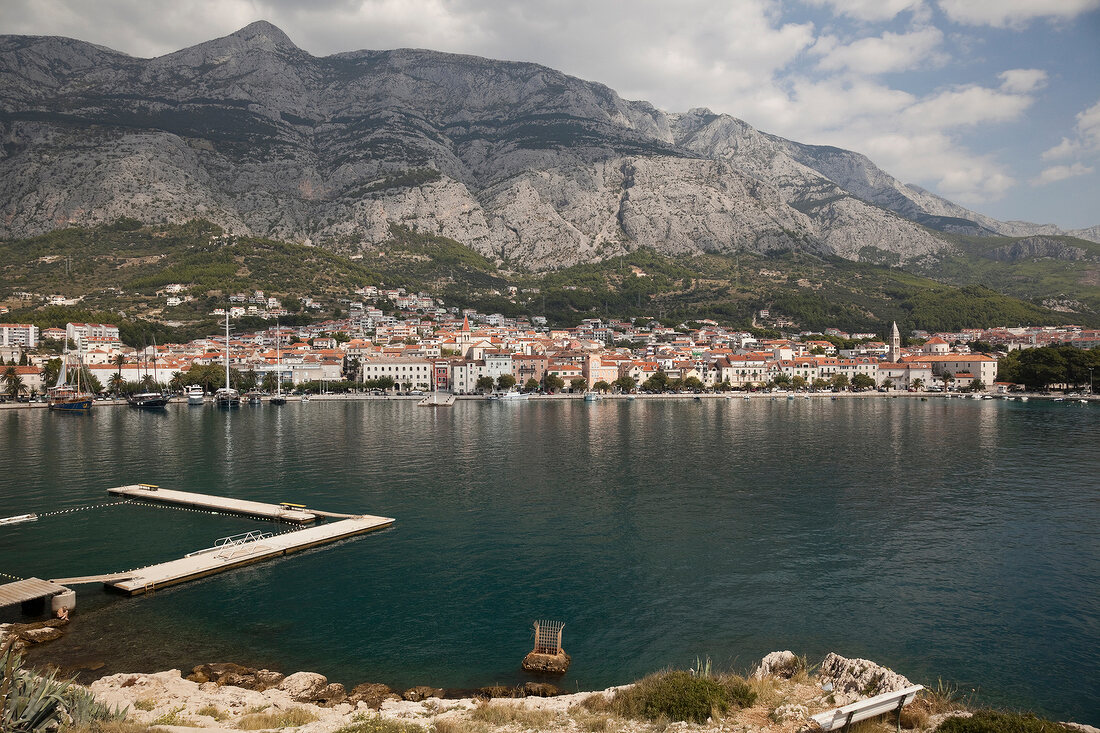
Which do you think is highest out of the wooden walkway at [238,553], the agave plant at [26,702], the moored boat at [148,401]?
the moored boat at [148,401]

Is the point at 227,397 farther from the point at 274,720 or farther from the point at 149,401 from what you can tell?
the point at 274,720

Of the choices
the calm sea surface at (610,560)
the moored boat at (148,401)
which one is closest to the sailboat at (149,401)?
the moored boat at (148,401)

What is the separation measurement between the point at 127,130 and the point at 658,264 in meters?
120

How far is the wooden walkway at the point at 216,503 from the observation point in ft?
74.2

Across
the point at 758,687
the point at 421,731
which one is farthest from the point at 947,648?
the point at 421,731

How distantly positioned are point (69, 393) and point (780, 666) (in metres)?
89.8

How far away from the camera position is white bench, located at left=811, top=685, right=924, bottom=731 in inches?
297

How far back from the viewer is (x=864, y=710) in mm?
7938

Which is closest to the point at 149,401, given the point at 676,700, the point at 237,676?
the point at 237,676

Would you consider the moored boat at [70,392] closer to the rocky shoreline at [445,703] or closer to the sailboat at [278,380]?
the sailboat at [278,380]

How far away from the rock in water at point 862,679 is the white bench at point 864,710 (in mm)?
602

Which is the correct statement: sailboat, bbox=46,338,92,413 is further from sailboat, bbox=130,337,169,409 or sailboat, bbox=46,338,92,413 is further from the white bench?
the white bench

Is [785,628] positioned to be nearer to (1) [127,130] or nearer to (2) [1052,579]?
(2) [1052,579]

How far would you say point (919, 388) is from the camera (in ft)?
334
